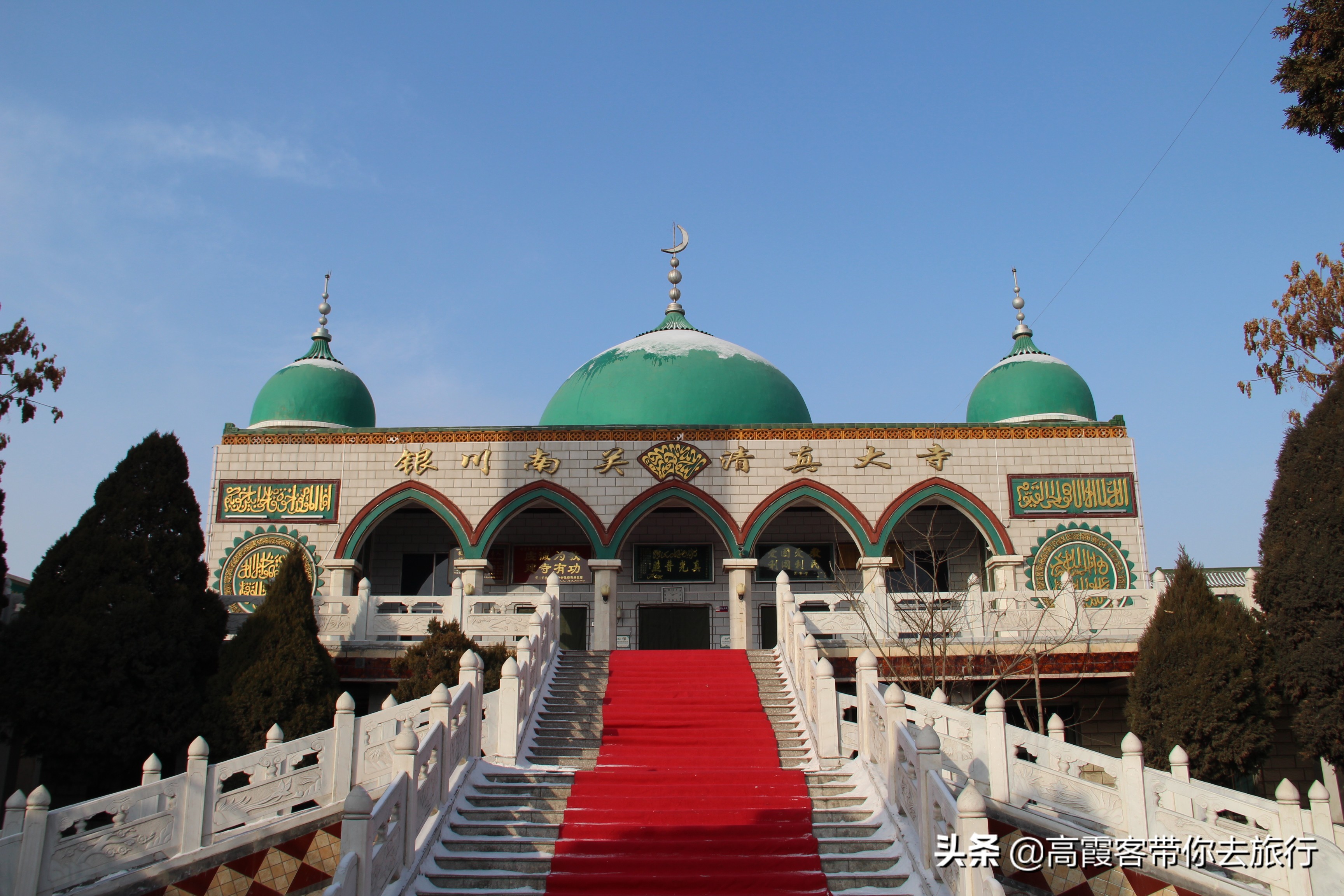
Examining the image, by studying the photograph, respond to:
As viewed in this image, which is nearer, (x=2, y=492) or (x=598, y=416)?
(x=2, y=492)

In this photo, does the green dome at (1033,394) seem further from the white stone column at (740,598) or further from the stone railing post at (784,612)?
the stone railing post at (784,612)

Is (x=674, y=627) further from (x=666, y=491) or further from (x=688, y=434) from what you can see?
(x=688, y=434)

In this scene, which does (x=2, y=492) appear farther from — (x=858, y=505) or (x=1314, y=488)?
(x=1314, y=488)

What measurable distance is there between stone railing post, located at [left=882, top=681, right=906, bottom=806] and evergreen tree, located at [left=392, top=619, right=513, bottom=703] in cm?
486

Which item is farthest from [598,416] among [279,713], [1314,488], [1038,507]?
[1314,488]

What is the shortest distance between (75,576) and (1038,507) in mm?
14547

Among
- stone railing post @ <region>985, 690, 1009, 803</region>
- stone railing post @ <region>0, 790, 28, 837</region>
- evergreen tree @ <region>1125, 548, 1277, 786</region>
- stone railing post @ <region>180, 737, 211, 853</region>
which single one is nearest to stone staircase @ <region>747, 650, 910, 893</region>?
stone railing post @ <region>985, 690, 1009, 803</region>

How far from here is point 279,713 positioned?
11.7m

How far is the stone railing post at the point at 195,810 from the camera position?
26.2ft

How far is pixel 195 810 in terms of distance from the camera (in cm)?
805

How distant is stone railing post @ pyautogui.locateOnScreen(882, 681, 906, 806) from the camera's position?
8.12 metres

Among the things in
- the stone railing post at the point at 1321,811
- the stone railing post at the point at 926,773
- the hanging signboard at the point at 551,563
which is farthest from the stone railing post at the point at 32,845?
the hanging signboard at the point at 551,563

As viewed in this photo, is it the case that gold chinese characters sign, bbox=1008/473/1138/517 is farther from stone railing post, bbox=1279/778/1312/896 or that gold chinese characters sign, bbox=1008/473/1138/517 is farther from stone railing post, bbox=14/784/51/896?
stone railing post, bbox=14/784/51/896

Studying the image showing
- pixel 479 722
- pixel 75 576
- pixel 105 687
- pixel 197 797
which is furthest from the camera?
pixel 75 576
